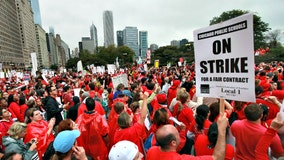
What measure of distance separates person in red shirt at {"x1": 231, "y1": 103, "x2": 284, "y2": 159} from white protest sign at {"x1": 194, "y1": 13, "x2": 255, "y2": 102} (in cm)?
90

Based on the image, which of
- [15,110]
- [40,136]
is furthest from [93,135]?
[15,110]

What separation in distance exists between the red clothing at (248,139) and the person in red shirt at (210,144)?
1.29 ft

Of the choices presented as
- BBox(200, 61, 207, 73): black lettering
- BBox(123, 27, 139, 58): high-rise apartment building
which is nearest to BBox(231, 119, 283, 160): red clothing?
BBox(200, 61, 207, 73): black lettering

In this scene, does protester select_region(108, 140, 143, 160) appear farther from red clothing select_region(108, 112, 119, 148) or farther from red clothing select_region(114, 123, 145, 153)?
red clothing select_region(108, 112, 119, 148)

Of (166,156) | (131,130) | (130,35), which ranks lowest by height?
(131,130)

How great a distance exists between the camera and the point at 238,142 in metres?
2.89

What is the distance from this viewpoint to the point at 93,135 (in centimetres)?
390

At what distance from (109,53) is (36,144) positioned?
87.7 m

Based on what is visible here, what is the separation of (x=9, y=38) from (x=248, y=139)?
123874 mm

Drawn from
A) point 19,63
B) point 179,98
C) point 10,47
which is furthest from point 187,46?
point 19,63

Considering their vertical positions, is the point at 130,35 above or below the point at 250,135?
above

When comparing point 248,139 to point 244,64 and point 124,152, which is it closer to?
point 244,64

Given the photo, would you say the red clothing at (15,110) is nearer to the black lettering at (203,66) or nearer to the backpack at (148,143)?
the backpack at (148,143)

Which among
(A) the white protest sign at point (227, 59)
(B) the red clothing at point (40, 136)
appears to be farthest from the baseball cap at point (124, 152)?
(B) the red clothing at point (40, 136)
